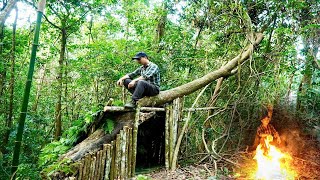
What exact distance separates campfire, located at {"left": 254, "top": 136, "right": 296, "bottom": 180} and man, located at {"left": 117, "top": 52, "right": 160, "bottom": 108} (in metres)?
2.95

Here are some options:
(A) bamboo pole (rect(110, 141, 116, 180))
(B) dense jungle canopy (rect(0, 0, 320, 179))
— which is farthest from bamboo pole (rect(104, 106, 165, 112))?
(A) bamboo pole (rect(110, 141, 116, 180))

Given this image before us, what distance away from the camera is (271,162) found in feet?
23.8

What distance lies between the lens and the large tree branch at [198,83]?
6.14 metres

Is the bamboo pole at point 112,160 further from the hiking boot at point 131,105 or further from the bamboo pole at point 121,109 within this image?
the hiking boot at point 131,105

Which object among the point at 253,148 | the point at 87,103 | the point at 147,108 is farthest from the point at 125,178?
the point at 87,103

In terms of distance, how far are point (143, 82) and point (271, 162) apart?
416 centimetres

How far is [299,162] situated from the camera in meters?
7.14

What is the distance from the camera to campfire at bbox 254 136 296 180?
628cm

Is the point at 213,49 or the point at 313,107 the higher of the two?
the point at 213,49

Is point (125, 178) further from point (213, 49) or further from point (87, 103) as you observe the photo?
point (87, 103)

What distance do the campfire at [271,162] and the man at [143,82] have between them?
9.67 feet

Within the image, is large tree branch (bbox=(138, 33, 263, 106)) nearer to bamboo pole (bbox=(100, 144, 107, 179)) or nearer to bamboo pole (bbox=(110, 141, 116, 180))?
bamboo pole (bbox=(110, 141, 116, 180))

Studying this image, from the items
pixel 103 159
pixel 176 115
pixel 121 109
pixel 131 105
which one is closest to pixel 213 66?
pixel 176 115

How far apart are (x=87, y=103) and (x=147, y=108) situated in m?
6.29
